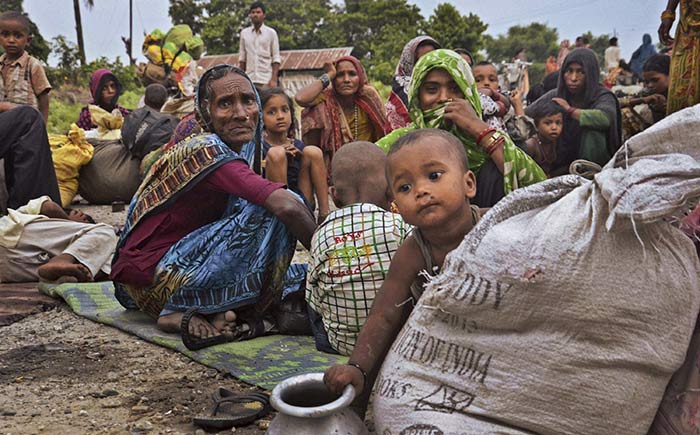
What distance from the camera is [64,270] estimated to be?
444cm

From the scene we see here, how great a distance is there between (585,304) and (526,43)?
6745cm

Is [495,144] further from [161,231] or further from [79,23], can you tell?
[79,23]

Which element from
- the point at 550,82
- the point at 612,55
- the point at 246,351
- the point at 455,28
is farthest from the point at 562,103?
the point at 455,28

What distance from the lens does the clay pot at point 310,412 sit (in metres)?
1.84

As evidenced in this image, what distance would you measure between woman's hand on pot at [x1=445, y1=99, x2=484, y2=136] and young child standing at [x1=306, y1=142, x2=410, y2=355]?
0.47 m

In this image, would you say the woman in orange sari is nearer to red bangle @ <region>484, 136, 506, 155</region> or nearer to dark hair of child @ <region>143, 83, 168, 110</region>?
red bangle @ <region>484, 136, 506, 155</region>

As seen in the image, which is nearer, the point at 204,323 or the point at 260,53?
the point at 204,323

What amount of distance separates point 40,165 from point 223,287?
11.3ft

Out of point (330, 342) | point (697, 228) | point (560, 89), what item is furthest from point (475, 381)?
point (560, 89)

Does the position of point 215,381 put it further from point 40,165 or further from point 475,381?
point 40,165

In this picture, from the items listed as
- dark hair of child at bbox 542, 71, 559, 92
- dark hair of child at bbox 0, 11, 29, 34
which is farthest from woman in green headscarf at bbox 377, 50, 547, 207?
dark hair of child at bbox 542, 71, 559, 92

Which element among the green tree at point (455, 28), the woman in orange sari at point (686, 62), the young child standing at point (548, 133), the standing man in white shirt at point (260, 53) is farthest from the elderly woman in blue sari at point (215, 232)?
the green tree at point (455, 28)

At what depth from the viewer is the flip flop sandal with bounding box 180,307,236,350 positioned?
3.16 metres

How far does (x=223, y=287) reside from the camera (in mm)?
3375
